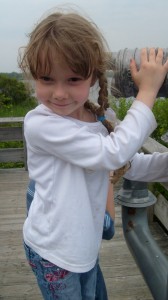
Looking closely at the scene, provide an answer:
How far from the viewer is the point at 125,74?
41.6 inches

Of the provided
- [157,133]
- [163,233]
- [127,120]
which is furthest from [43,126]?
[157,133]

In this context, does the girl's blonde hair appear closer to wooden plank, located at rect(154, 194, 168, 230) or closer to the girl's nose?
the girl's nose

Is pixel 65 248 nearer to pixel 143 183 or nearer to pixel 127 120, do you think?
pixel 127 120

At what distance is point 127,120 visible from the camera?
1.06m

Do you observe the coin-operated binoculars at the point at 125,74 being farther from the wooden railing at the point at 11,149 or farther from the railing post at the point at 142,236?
the wooden railing at the point at 11,149

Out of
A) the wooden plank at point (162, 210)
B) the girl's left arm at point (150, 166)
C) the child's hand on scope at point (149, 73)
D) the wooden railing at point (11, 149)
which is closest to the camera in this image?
the child's hand on scope at point (149, 73)

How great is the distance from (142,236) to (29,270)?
1505 millimetres

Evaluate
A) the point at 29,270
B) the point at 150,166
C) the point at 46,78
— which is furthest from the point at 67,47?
the point at 29,270

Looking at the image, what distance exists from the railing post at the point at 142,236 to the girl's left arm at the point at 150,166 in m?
0.17

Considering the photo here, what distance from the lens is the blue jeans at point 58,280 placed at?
1189mm

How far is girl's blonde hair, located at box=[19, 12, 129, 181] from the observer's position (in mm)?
1021

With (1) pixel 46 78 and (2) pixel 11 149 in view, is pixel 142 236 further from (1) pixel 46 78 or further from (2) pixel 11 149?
(2) pixel 11 149

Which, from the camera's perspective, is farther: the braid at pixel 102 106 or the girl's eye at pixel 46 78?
the braid at pixel 102 106

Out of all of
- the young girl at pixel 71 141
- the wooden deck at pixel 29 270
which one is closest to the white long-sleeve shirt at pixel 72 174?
the young girl at pixel 71 141
